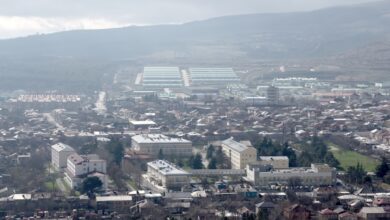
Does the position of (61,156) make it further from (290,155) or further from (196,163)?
(290,155)

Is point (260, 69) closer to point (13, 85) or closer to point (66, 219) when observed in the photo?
point (13, 85)

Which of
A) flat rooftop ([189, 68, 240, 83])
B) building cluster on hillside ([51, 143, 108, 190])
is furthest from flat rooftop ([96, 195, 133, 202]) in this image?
flat rooftop ([189, 68, 240, 83])

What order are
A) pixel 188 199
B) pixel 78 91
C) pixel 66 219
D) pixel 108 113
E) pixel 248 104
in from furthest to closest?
1. pixel 78 91
2. pixel 248 104
3. pixel 108 113
4. pixel 188 199
5. pixel 66 219

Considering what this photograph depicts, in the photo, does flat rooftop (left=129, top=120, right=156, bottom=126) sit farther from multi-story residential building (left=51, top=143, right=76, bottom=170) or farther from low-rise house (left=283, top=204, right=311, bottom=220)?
low-rise house (left=283, top=204, right=311, bottom=220)

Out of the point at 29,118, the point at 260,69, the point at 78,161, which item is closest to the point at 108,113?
the point at 29,118

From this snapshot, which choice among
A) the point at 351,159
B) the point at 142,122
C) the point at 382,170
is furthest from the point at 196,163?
the point at 142,122

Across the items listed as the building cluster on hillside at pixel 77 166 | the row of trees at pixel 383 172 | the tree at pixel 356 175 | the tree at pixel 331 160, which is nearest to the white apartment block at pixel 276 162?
the tree at pixel 331 160
